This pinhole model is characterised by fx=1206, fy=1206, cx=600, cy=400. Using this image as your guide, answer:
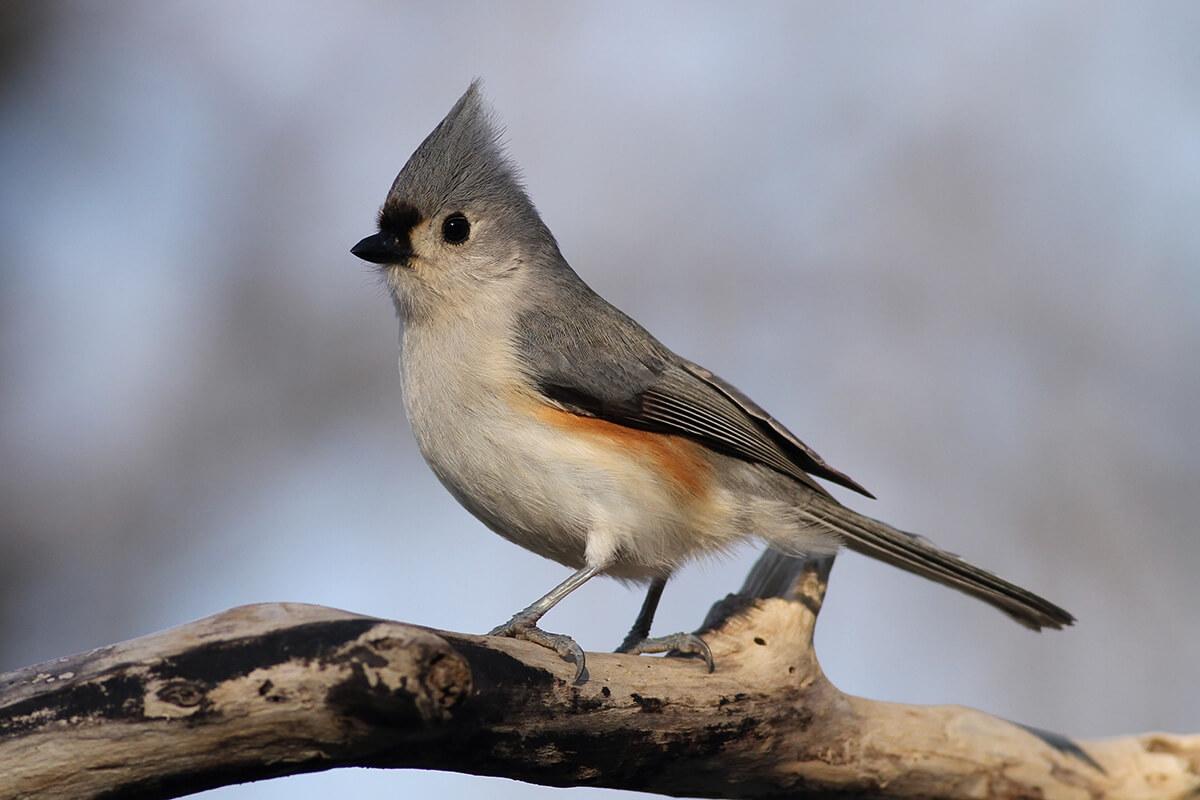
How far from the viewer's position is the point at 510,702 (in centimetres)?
231

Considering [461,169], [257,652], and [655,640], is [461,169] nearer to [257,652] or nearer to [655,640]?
[655,640]

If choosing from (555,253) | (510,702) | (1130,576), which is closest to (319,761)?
(510,702)

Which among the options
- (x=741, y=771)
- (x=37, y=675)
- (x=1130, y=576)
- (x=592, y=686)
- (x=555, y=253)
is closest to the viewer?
(x=37, y=675)

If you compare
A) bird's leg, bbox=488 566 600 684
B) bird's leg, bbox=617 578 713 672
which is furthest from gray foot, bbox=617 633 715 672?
bird's leg, bbox=488 566 600 684

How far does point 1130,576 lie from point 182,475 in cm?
376

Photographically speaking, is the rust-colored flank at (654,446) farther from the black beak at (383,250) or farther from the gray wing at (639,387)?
the black beak at (383,250)

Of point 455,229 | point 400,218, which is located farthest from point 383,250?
point 455,229

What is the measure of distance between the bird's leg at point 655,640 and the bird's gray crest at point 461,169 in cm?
115

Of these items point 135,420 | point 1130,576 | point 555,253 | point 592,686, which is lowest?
point 592,686

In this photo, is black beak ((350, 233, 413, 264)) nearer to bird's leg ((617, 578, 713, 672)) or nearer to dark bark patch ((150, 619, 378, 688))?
bird's leg ((617, 578, 713, 672))

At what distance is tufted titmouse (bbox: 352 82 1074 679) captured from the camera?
2.96 metres

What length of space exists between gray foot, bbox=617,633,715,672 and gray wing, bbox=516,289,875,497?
55 centimetres

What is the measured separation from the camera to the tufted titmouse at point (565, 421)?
2.96 m

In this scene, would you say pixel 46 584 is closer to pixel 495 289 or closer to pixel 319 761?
pixel 495 289
